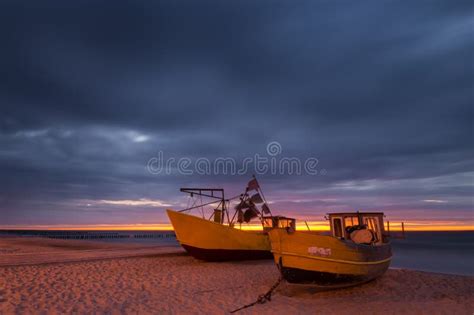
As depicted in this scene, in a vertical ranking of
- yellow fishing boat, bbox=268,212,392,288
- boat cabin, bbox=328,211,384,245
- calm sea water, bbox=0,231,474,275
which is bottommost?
calm sea water, bbox=0,231,474,275

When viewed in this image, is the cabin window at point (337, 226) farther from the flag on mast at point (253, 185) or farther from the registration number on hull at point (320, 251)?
the flag on mast at point (253, 185)

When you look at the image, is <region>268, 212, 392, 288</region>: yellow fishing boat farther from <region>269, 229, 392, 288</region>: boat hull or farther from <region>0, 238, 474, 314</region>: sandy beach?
<region>0, 238, 474, 314</region>: sandy beach

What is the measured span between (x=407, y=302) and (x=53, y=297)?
11973 mm

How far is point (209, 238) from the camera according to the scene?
1934 cm

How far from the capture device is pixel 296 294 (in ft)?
39.6

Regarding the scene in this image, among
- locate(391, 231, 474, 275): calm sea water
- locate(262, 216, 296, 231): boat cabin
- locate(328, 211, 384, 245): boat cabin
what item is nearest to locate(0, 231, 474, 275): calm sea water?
locate(391, 231, 474, 275): calm sea water

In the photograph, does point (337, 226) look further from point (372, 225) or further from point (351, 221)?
point (372, 225)

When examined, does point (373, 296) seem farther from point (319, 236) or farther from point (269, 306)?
point (269, 306)

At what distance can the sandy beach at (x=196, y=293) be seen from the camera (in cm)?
984

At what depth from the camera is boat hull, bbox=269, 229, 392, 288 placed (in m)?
11.9

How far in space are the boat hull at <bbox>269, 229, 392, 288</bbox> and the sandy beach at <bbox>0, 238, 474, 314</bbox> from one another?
612mm

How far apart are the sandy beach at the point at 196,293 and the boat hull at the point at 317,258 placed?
2.01 ft

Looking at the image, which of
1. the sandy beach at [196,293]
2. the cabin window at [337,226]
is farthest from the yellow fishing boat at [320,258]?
the cabin window at [337,226]

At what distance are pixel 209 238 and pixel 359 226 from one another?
8.59 meters
